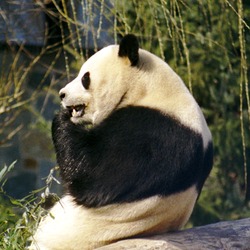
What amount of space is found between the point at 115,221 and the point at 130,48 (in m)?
0.74

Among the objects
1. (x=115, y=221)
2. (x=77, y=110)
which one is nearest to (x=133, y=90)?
(x=77, y=110)

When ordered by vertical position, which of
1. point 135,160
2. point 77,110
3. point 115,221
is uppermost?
point 77,110

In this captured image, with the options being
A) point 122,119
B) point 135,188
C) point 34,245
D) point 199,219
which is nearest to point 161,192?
point 135,188

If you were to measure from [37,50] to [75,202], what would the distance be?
3500 millimetres

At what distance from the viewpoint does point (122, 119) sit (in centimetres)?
359

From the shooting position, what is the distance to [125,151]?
350cm

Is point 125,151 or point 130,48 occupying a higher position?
point 130,48

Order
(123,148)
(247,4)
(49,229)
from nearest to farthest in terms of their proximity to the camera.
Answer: (123,148), (49,229), (247,4)

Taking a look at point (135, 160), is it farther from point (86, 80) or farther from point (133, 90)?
point (86, 80)

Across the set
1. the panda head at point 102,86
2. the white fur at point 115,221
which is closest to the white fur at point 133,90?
the panda head at point 102,86

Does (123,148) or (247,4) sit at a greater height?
(123,148)

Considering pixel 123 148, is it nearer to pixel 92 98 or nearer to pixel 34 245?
pixel 92 98

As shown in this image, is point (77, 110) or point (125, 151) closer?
point (125, 151)

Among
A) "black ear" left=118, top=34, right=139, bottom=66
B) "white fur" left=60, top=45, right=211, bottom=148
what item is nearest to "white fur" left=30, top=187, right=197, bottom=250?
"white fur" left=60, top=45, right=211, bottom=148
